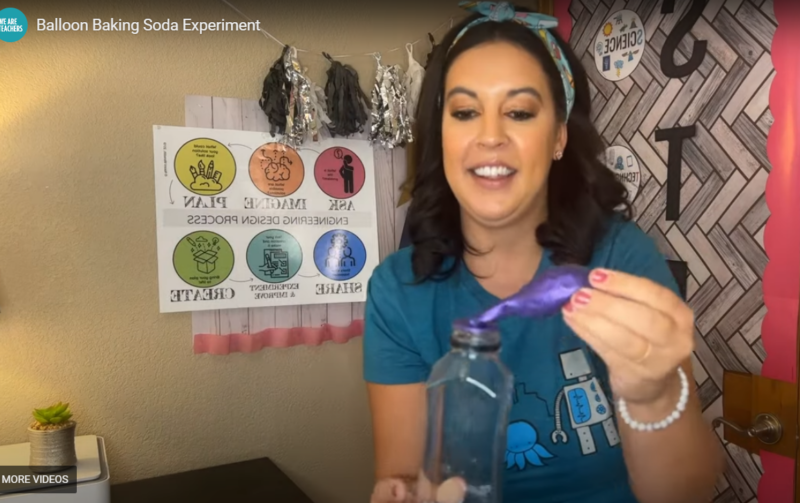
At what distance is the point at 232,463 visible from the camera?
0.93m

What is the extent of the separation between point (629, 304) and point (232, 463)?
0.77m

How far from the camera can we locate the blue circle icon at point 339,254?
962mm

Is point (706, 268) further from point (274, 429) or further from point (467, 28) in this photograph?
point (274, 429)

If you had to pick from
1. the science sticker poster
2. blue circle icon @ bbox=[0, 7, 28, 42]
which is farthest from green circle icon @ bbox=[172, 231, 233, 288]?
blue circle icon @ bbox=[0, 7, 28, 42]

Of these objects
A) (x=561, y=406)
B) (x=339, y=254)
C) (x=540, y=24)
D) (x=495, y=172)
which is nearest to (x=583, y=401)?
(x=561, y=406)

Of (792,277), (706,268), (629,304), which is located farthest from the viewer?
(706,268)

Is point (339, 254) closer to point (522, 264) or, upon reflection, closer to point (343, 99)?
point (343, 99)

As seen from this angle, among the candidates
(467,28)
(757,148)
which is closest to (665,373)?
(467,28)

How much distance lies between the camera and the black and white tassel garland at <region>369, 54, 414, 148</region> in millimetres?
962

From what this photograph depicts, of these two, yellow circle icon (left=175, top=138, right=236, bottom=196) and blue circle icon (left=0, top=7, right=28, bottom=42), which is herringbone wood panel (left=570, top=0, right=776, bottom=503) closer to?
yellow circle icon (left=175, top=138, right=236, bottom=196)

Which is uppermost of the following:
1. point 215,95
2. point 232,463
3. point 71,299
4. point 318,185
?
point 215,95

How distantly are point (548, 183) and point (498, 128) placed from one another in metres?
0.10

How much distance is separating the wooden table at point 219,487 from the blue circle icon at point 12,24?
663mm

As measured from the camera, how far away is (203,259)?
894 millimetres
